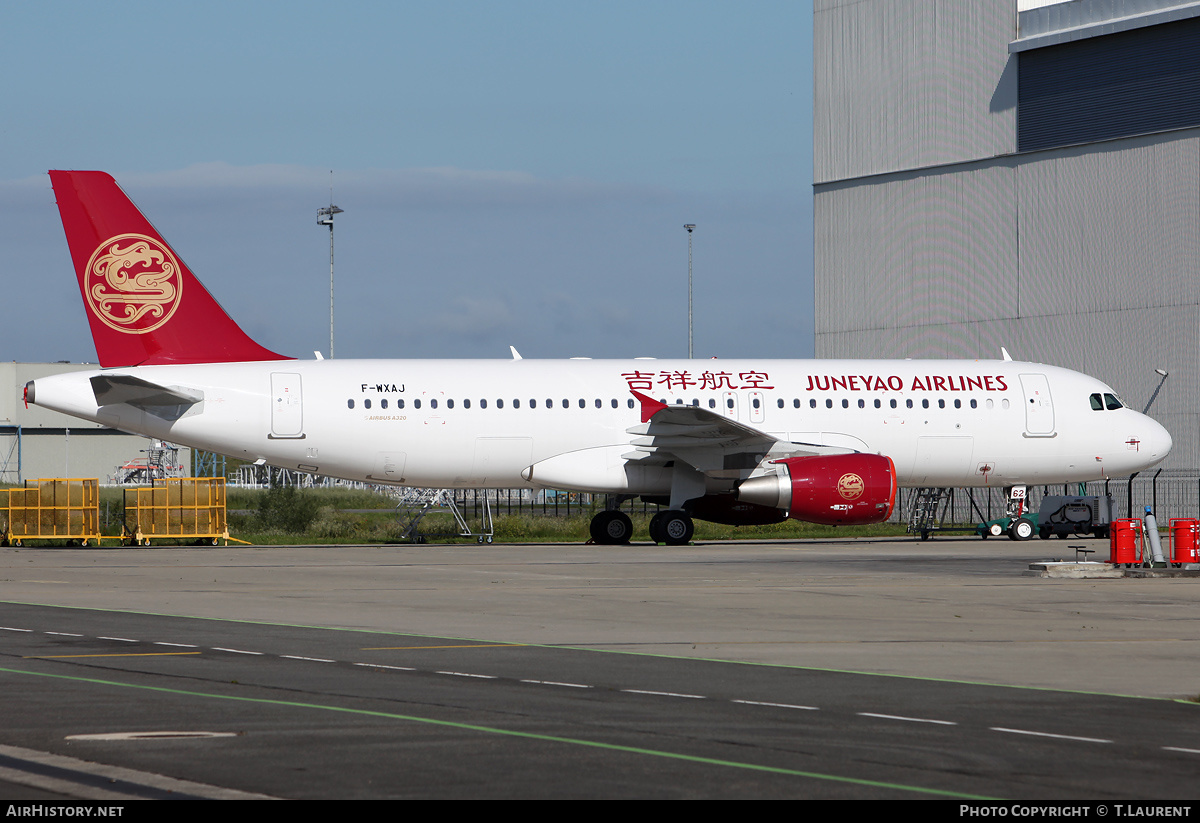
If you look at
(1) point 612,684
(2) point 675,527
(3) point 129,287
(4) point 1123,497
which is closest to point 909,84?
(4) point 1123,497

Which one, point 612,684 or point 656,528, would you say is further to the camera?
point 656,528

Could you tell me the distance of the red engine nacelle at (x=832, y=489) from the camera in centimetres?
2944

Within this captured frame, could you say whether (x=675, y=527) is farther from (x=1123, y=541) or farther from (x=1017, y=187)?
(x=1017, y=187)

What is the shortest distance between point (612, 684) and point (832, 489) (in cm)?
1919

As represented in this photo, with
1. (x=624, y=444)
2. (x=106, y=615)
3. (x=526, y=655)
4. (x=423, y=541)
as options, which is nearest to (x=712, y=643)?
(x=526, y=655)

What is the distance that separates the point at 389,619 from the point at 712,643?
13.3 feet

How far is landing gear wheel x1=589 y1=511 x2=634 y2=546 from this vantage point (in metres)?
32.9

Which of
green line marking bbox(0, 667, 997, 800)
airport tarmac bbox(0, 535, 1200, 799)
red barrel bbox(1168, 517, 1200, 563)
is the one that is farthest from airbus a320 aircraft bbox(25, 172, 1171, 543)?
green line marking bbox(0, 667, 997, 800)

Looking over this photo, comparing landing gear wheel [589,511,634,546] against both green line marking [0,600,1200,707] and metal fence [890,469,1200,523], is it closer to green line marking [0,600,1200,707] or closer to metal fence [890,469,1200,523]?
metal fence [890,469,1200,523]

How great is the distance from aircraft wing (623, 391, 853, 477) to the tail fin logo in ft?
33.7

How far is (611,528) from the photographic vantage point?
108 feet

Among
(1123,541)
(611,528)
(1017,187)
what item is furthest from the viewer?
(1017,187)

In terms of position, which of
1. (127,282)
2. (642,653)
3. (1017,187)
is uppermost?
(1017,187)

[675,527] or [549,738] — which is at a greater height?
[675,527]
